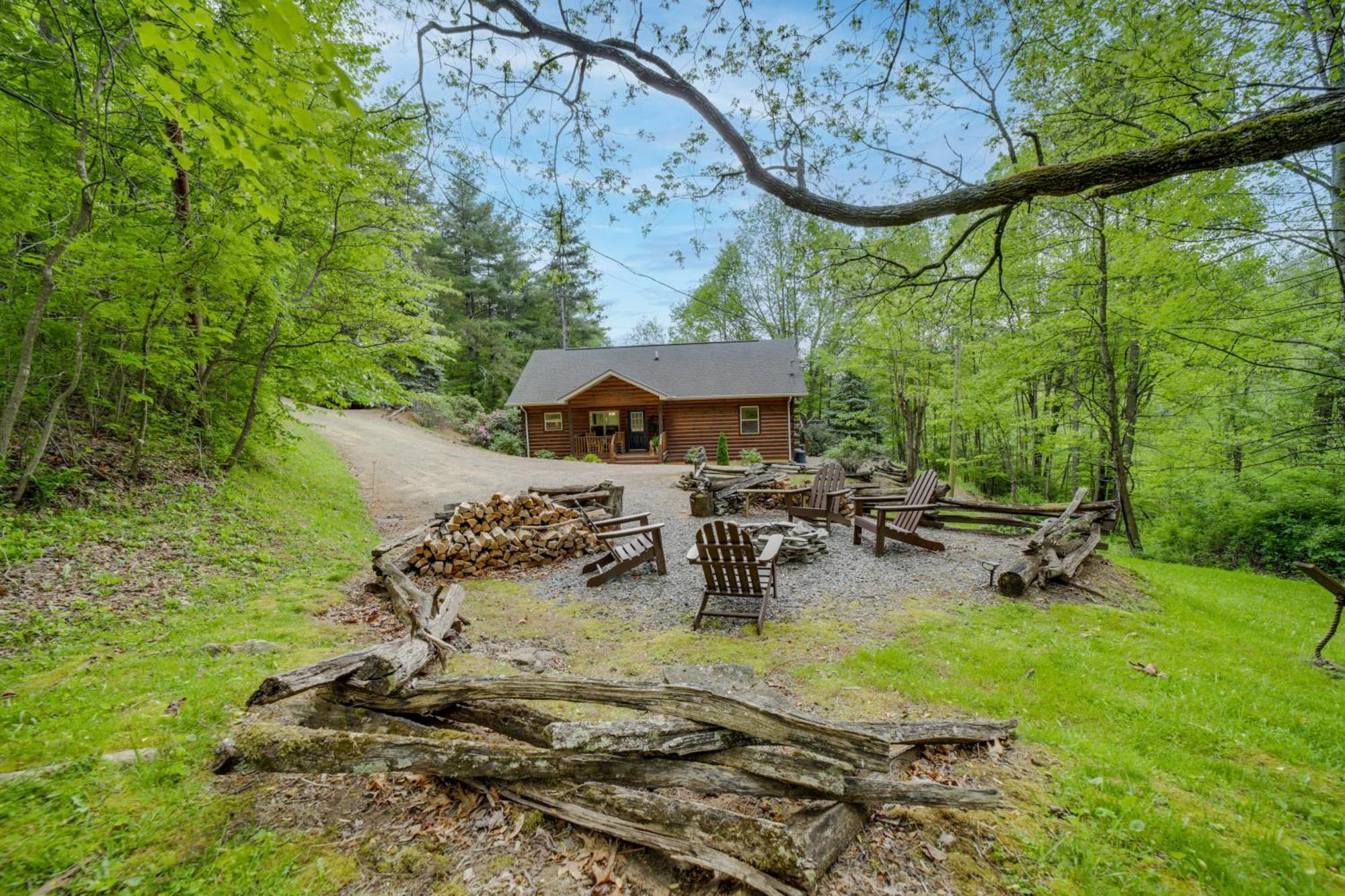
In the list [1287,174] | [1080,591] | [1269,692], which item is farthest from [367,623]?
[1287,174]

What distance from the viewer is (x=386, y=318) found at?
8.68 metres

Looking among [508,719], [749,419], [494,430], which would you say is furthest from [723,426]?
[508,719]

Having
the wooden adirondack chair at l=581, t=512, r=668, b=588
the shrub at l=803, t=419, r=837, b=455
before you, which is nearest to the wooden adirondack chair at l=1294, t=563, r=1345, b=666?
the wooden adirondack chair at l=581, t=512, r=668, b=588

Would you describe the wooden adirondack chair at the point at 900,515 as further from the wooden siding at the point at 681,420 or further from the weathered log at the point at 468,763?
the wooden siding at the point at 681,420

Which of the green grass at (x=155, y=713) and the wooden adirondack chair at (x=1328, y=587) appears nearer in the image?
the green grass at (x=155, y=713)

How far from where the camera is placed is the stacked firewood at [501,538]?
6617mm

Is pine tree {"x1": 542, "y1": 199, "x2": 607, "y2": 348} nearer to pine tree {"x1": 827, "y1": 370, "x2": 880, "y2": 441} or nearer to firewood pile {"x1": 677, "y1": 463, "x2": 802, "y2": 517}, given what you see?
firewood pile {"x1": 677, "y1": 463, "x2": 802, "y2": 517}

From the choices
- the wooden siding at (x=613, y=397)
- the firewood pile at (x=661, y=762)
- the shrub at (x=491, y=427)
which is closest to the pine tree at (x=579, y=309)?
the wooden siding at (x=613, y=397)

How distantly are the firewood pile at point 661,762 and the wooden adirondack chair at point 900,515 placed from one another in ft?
16.3

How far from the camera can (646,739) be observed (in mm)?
2242

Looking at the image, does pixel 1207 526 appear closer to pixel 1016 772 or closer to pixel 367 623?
pixel 1016 772

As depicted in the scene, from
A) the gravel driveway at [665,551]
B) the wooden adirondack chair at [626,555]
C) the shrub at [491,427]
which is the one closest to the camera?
the gravel driveway at [665,551]

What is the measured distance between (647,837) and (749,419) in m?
18.9

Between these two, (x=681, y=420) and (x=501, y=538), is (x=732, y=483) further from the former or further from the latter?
(x=681, y=420)
